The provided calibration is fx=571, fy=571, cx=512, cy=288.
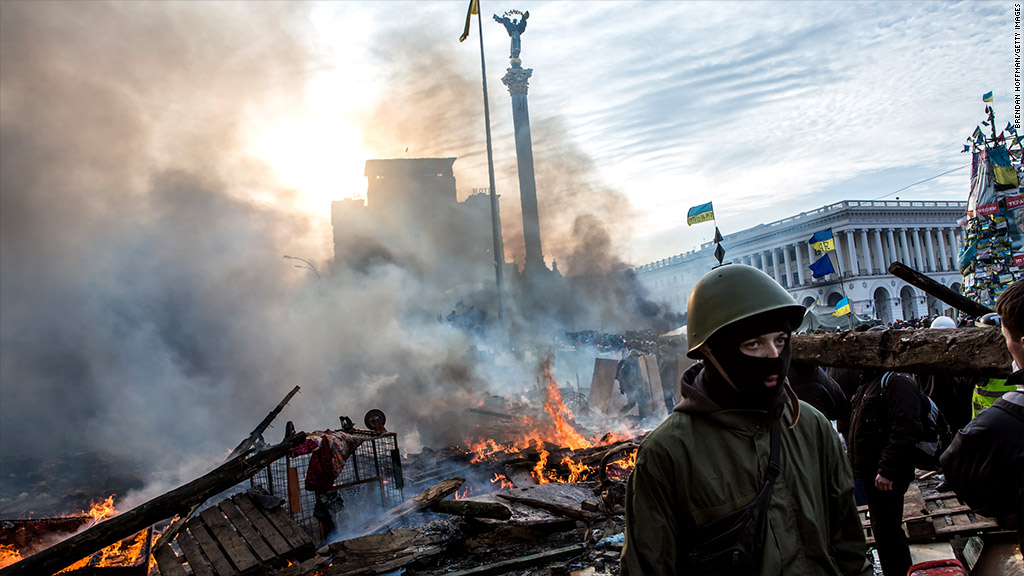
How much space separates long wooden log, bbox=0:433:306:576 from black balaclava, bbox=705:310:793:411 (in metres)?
5.89

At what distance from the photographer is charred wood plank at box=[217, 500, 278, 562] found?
19.8 ft

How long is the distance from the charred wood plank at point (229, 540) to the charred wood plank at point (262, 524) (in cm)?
22

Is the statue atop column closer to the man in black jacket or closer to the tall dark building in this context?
the tall dark building

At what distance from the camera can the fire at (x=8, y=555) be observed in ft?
20.5

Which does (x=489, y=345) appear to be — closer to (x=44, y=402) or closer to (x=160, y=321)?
(x=160, y=321)

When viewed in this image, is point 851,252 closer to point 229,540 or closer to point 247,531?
point 247,531

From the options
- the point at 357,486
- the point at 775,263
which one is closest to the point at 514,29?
the point at 775,263

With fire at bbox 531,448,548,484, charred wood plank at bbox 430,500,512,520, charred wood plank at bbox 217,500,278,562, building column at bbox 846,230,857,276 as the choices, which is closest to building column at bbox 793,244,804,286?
building column at bbox 846,230,857,276

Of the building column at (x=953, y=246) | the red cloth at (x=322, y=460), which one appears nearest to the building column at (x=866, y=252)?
the building column at (x=953, y=246)

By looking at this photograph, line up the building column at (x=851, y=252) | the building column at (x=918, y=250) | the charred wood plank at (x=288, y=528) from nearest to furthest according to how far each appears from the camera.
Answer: the charred wood plank at (x=288, y=528) < the building column at (x=851, y=252) < the building column at (x=918, y=250)

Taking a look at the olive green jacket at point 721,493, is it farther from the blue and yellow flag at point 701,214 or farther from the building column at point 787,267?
the building column at point 787,267

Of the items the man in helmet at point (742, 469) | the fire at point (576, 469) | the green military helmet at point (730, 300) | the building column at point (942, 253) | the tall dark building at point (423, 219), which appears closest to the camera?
the man in helmet at point (742, 469)

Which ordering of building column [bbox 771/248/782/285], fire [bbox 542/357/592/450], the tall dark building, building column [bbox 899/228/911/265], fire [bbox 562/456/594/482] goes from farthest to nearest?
the tall dark building → building column [bbox 771/248/782/285] → building column [bbox 899/228/911/265] → fire [bbox 542/357/592/450] → fire [bbox 562/456/594/482]

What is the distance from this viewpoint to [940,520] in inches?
169
